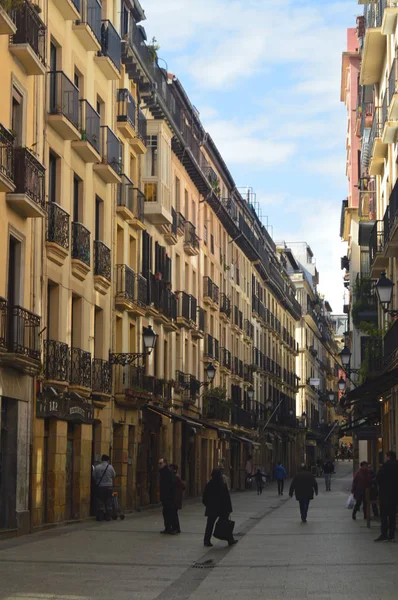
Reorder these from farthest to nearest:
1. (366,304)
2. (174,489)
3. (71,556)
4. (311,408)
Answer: (311,408), (366,304), (174,489), (71,556)

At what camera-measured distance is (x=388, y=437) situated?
38250mm

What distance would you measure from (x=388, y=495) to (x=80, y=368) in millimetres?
10084

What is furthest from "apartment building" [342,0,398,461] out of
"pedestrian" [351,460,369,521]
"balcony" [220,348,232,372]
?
"balcony" [220,348,232,372]

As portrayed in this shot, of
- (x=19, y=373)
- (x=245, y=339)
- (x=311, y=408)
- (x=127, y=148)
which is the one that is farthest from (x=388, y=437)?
(x=311, y=408)

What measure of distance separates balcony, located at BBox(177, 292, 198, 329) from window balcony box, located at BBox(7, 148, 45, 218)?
2194cm

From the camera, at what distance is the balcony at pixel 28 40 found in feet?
75.9

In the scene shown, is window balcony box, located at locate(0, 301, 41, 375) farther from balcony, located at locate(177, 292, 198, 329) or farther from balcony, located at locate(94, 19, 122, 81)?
balcony, located at locate(177, 292, 198, 329)

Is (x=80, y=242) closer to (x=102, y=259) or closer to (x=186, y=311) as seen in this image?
(x=102, y=259)

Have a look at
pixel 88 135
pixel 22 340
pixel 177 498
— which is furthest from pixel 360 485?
pixel 88 135

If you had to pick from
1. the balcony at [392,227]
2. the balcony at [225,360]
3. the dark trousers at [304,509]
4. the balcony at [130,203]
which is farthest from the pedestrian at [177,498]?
the balcony at [225,360]

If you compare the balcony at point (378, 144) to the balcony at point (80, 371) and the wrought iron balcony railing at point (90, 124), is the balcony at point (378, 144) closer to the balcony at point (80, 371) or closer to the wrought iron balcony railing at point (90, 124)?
the wrought iron balcony railing at point (90, 124)

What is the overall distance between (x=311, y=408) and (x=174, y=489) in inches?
3529

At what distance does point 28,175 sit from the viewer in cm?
2348

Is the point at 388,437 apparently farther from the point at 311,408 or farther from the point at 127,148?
the point at 311,408
